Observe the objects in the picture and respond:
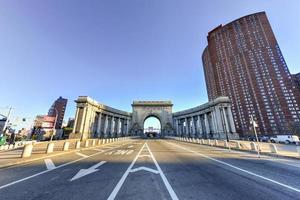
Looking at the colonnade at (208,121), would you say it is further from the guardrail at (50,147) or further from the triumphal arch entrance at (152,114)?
the guardrail at (50,147)

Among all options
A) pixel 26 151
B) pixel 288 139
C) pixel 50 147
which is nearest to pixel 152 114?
pixel 288 139

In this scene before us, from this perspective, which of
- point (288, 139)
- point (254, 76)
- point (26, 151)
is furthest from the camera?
point (254, 76)

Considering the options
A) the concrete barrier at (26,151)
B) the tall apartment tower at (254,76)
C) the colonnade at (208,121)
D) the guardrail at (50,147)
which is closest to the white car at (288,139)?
the colonnade at (208,121)

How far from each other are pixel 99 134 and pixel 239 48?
12090 centimetres

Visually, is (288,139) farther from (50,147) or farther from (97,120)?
(97,120)

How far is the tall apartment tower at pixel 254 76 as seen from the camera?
9019 centimetres

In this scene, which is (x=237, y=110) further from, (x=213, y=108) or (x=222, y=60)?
(x=213, y=108)

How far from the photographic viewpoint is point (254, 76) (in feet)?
327

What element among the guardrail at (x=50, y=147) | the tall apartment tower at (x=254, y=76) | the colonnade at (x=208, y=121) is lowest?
the guardrail at (x=50, y=147)

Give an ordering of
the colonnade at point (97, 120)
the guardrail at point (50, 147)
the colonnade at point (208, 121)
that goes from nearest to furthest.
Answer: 1. the guardrail at point (50, 147)
2. the colonnade at point (208, 121)
3. the colonnade at point (97, 120)

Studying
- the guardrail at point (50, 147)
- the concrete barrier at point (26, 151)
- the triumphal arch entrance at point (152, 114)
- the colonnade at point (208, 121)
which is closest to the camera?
the concrete barrier at point (26, 151)

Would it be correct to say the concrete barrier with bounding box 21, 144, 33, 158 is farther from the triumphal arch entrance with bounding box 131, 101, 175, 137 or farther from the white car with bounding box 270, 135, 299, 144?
the triumphal arch entrance with bounding box 131, 101, 175, 137

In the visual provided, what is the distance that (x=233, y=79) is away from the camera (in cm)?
10625

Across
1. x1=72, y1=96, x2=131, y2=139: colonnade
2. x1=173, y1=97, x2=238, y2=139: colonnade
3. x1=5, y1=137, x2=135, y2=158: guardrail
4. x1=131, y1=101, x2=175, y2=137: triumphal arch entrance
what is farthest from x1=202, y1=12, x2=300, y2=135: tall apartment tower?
x1=5, y1=137, x2=135, y2=158: guardrail
